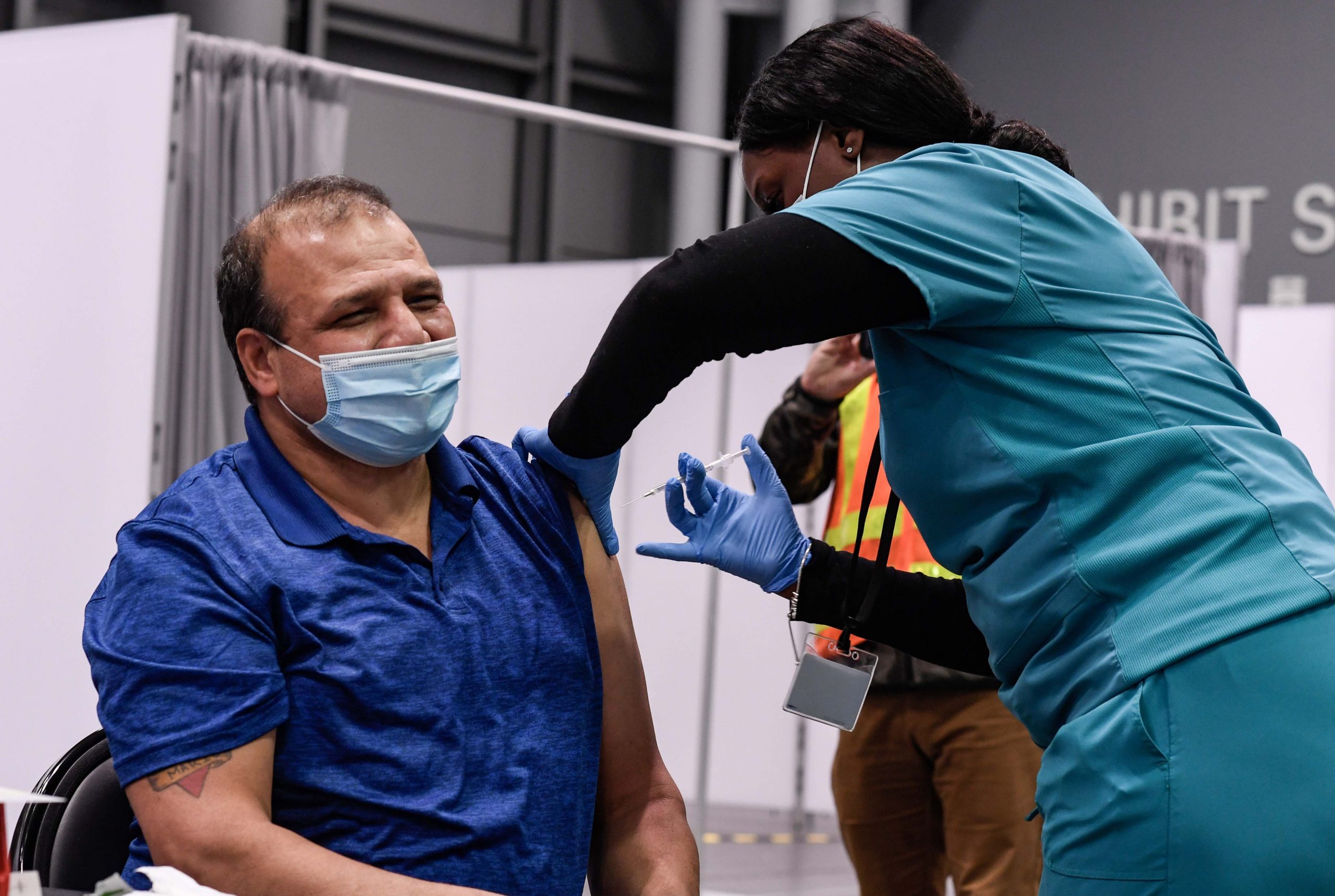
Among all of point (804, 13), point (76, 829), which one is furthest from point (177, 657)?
point (804, 13)

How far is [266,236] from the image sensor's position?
1.60 m

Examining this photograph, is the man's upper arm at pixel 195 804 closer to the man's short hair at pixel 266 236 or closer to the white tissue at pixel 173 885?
the white tissue at pixel 173 885

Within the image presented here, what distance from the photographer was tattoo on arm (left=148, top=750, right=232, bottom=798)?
4.31ft

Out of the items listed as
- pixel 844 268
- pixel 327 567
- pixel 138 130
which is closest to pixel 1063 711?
pixel 844 268

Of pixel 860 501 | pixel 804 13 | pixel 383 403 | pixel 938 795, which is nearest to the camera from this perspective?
pixel 383 403

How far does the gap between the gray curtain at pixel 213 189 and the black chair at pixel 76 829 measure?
1.71 meters

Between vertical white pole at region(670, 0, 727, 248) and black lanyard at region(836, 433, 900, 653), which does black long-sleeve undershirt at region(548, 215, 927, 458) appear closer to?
black lanyard at region(836, 433, 900, 653)

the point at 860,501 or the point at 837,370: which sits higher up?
the point at 837,370

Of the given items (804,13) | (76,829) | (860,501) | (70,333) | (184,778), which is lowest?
(76,829)

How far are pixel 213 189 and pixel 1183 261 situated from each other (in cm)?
381

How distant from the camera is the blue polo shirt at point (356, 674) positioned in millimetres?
1346

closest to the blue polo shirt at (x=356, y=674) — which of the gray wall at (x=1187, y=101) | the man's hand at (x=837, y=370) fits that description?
the man's hand at (x=837, y=370)

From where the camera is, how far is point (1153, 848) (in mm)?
1199

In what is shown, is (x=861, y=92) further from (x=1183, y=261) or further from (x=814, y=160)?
(x=1183, y=261)
